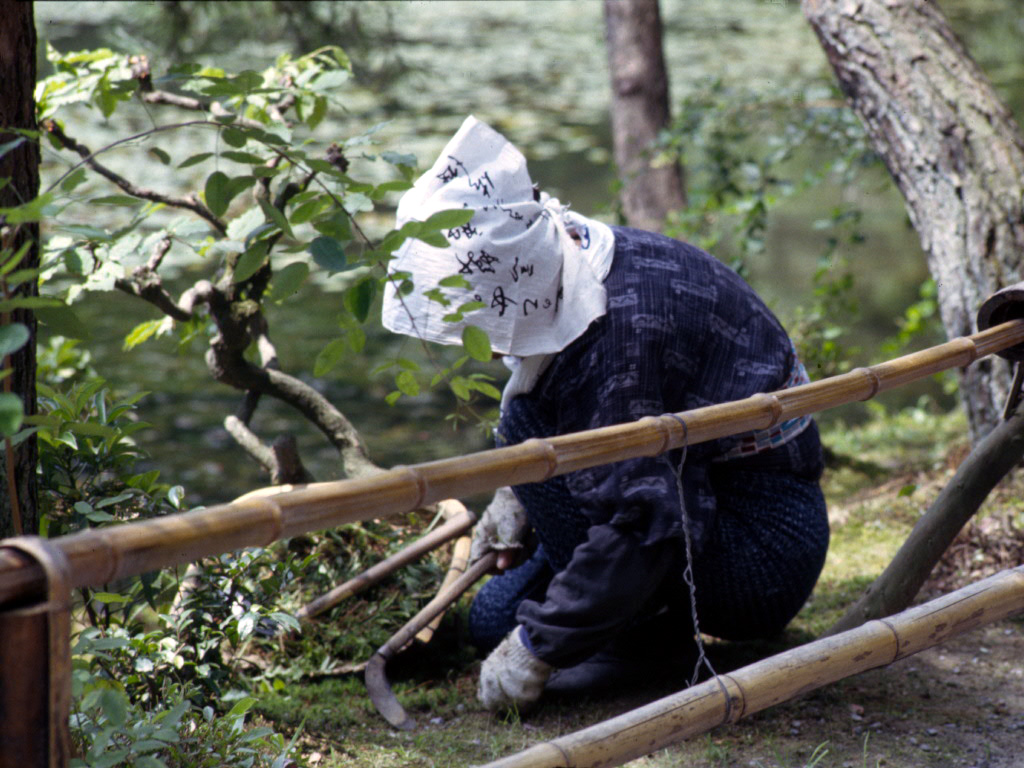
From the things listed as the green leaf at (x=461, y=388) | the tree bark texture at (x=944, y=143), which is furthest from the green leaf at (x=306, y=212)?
the tree bark texture at (x=944, y=143)

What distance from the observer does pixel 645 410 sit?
1.87 m

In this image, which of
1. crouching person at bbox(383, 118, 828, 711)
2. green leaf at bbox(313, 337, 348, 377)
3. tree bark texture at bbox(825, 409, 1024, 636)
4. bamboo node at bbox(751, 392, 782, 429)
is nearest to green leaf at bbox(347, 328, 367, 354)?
green leaf at bbox(313, 337, 348, 377)

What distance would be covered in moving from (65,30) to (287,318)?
4653 millimetres

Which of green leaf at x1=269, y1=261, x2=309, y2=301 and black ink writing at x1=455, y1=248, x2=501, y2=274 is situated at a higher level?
green leaf at x1=269, y1=261, x2=309, y2=301

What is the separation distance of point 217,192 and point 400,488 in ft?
1.84

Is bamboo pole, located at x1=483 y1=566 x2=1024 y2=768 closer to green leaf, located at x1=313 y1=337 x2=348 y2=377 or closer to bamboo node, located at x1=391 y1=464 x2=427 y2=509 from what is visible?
bamboo node, located at x1=391 y1=464 x2=427 y2=509

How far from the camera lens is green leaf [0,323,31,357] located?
3.34 ft

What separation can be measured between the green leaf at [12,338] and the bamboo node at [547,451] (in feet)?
1.96

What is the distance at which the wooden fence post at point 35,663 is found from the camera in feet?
3.12

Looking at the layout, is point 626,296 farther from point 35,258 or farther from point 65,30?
point 65,30

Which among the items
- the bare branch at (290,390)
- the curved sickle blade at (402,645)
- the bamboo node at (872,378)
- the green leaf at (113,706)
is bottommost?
the curved sickle blade at (402,645)

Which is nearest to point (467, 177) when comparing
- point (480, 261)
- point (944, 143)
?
point (480, 261)

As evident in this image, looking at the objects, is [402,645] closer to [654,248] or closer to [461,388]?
[461,388]

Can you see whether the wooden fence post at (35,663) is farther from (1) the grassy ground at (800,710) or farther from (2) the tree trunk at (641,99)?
(2) the tree trunk at (641,99)
